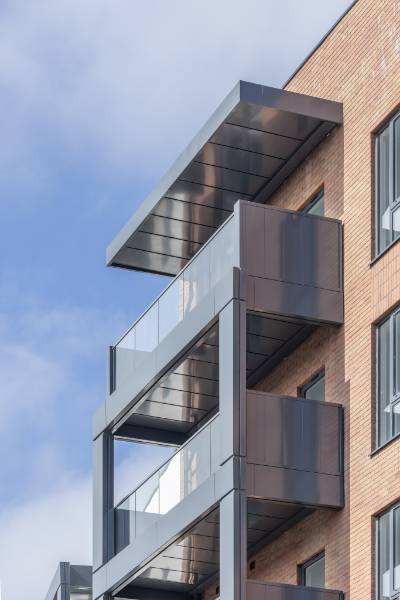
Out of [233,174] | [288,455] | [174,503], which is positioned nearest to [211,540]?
[174,503]

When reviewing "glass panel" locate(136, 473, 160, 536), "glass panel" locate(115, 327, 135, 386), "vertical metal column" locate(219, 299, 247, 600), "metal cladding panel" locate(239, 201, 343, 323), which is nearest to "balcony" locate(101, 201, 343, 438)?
"metal cladding panel" locate(239, 201, 343, 323)

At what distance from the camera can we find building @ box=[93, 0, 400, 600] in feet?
84.4

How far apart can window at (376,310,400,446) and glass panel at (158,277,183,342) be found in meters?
4.71

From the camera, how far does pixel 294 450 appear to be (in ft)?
86.6

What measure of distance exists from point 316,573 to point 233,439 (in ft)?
9.00

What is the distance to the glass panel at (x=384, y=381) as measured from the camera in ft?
Answer: 83.4

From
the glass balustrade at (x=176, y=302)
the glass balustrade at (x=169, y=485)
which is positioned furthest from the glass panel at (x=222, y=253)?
the glass balustrade at (x=169, y=485)

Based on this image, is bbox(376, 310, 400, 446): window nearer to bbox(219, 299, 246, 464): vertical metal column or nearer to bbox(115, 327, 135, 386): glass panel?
bbox(219, 299, 246, 464): vertical metal column

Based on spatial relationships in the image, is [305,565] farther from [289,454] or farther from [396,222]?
[396,222]

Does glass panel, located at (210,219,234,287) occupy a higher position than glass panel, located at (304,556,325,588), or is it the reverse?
glass panel, located at (210,219,234,287)

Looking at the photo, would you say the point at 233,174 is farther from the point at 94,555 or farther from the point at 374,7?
the point at 94,555

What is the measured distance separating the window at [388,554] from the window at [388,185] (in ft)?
13.4

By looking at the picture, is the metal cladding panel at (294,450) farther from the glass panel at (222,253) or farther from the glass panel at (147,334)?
the glass panel at (147,334)

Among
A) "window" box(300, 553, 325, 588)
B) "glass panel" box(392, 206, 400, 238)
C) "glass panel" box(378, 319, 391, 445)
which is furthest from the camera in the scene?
"window" box(300, 553, 325, 588)
